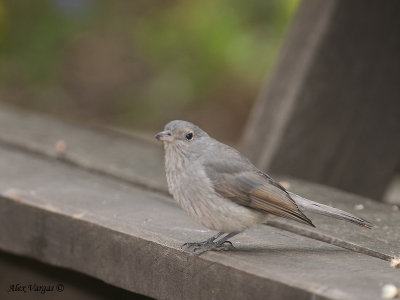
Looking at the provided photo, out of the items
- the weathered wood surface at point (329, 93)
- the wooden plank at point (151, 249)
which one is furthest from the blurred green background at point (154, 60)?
the wooden plank at point (151, 249)

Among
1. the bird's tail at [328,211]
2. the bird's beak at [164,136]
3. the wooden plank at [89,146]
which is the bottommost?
the wooden plank at [89,146]

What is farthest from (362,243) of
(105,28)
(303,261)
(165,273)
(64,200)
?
(105,28)

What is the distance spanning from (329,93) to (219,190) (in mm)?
1936

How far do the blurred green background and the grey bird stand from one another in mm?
4582

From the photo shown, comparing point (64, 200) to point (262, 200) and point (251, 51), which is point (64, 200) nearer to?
point (262, 200)

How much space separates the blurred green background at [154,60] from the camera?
8547mm

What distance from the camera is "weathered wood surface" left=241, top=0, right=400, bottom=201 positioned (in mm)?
5312

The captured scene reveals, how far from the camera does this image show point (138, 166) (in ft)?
17.4

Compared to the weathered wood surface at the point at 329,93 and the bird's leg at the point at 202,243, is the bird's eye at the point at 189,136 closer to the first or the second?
the bird's leg at the point at 202,243

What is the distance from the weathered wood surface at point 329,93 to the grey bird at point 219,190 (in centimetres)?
149

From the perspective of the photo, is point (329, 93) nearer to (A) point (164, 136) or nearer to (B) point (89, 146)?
(B) point (89, 146)

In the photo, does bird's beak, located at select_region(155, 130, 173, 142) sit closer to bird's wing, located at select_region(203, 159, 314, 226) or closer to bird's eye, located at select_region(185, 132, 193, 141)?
bird's eye, located at select_region(185, 132, 193, 141)

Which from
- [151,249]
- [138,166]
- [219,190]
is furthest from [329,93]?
[151,249]

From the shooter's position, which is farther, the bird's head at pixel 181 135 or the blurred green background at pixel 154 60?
the blurred green background at pixel 154 60
